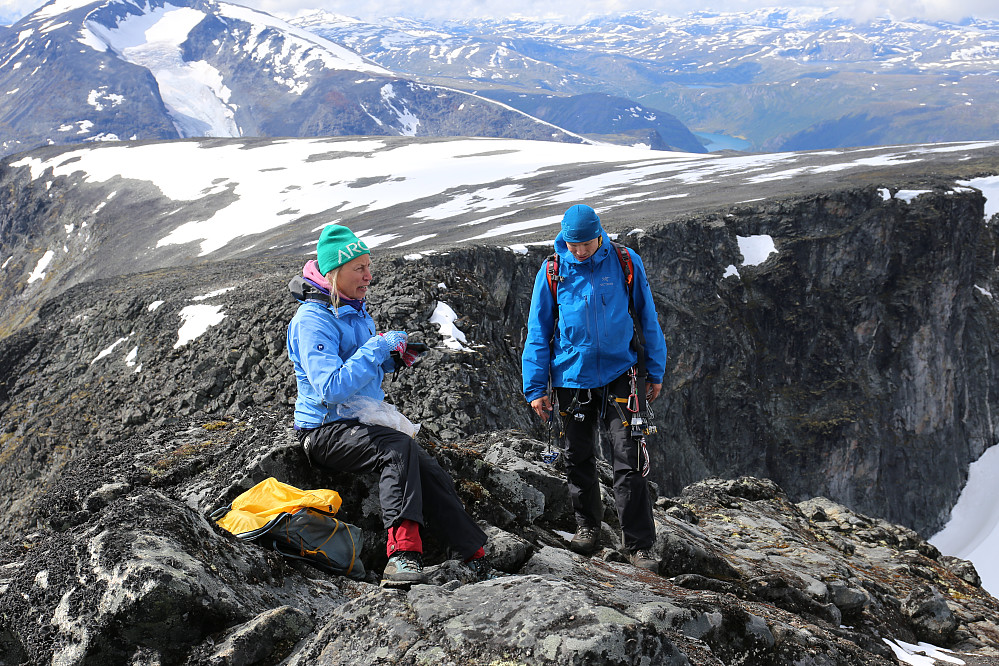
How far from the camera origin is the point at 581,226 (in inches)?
255

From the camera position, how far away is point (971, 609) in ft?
31.4

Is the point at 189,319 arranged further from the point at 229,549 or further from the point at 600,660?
the point at 600,660

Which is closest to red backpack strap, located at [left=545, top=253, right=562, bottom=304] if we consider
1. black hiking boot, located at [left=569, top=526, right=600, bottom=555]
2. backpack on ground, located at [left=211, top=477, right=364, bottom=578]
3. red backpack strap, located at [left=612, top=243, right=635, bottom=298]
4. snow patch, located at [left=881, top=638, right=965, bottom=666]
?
red backpack strap, located at [left=612, top=243, right=635, bottom=298]

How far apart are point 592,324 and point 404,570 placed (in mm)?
2986

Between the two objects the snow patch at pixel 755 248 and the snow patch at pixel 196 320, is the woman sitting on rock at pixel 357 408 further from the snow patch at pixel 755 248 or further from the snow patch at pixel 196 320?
the snow patch at pixel 755 248

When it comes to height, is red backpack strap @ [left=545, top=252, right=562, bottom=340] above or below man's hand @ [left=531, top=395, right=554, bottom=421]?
above

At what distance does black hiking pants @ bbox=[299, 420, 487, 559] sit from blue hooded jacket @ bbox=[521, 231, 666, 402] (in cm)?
142

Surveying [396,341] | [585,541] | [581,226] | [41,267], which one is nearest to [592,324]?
[581,226]

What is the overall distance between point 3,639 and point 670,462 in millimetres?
26510

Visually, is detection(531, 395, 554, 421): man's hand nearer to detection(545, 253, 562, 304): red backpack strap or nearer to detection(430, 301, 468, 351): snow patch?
detection(545, 253, 562, 304): red backpack strap

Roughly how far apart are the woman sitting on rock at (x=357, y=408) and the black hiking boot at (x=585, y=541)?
177 cm

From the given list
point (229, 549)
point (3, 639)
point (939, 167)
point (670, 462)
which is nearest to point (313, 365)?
point (229, 549)

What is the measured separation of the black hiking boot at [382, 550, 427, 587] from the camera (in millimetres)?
4770

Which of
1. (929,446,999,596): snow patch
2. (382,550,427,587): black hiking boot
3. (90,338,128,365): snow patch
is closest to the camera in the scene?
(382,550,427,587): black hiking boot
